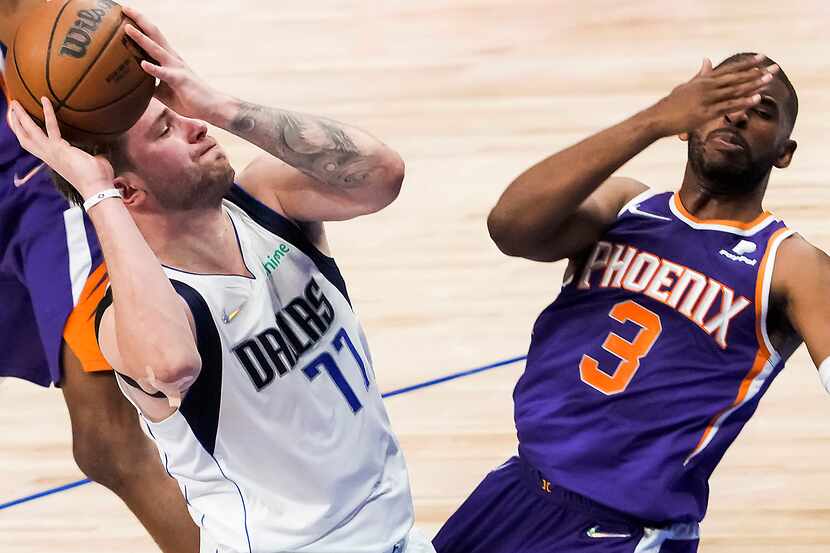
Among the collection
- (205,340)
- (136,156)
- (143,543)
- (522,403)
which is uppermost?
(136,156)

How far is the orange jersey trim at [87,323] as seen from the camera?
3.68 meters

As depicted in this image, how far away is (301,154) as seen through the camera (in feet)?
9.99

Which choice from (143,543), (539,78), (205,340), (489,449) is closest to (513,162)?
(539,78)

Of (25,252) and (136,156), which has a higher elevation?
(136,156)

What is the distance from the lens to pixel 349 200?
3148 millimetres

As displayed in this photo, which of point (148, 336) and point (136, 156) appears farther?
point (136, 156)

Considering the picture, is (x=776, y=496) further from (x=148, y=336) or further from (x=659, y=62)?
(x=659, y=62)

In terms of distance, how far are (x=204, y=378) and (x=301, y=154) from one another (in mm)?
544

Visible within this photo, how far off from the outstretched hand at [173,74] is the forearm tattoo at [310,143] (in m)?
0.09

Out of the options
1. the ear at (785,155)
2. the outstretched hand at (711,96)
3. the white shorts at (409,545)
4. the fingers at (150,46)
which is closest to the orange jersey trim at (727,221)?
the ear at (785,155)

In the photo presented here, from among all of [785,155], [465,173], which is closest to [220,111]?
[785,155]

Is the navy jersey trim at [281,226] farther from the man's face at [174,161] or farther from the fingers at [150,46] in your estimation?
the fingers at [150,46]

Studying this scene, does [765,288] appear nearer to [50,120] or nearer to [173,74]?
[173,74]

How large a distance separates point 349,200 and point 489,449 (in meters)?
1.84
